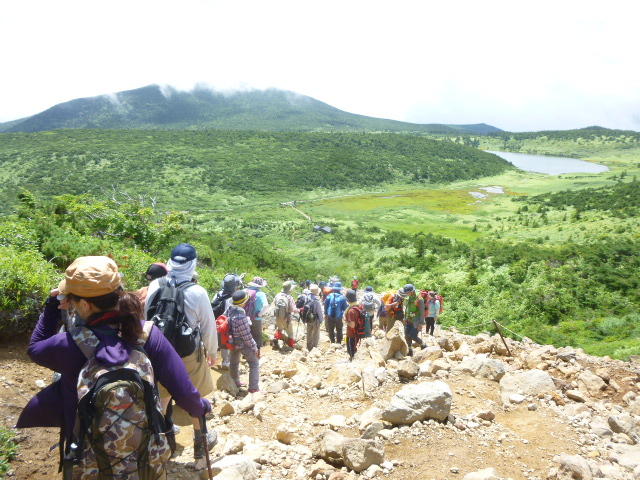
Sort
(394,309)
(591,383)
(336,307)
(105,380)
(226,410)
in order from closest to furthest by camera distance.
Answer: (105,380), (226,410), (591,383), (336,307), (394,309)

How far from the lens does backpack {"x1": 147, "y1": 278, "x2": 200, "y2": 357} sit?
349 cm

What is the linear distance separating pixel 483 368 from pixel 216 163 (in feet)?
253

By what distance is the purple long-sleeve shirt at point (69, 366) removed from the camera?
2215mm

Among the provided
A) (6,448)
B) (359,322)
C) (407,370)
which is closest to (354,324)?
(359,322)

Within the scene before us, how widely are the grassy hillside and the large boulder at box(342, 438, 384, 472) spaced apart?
185 ft

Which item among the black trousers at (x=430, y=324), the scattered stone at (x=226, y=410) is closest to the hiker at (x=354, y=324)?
the scattered stone at (x=226, y=410)

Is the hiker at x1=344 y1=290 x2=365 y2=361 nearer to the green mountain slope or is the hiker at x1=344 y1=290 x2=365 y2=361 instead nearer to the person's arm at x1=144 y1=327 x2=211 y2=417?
the person's arm at x1=144 y1=327 x2=211 y2=417

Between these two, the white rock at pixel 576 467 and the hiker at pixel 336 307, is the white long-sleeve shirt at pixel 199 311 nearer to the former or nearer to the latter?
the white rock at pixel 576 467

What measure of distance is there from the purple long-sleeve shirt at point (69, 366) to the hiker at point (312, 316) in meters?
6.19

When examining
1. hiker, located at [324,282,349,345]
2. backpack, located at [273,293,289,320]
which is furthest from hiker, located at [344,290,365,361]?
backpack, located at [273,293,289,320]

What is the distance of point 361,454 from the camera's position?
13.2ft

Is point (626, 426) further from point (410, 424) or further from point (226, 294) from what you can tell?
point (226, 294)

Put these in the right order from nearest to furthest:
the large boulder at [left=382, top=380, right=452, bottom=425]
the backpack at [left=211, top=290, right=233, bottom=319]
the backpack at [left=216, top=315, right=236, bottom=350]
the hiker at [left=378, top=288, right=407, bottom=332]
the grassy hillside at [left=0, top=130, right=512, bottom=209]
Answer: the large boulder at [left=382, top=380, right=452, bottom=425]
the backpack at [left=216, top=315, right=236, bottom=350]
the backpack at [left=211, top=290, right=233, bottom=319]
the hiker at [left=378, top=288, right=407, bottom=332]
the grassy hillside at [left=0, top=130, right=512, bottom=209]

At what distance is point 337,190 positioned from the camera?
73812 millimetres
